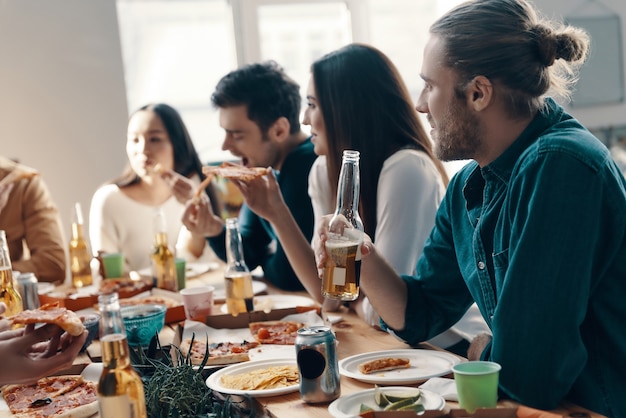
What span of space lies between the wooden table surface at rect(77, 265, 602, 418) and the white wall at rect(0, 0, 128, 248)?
2241 mm

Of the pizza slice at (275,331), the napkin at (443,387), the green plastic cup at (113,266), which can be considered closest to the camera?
the napkin at (443,387)

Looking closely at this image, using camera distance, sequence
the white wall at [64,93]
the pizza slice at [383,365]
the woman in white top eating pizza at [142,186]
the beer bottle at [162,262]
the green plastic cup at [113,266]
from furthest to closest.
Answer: the white wall at [64,93] < the woman in white top eating pizza at [142,186] < the green plastic cup at [113,266] < the beer bottle at [162,262] < the pizza slice at [383,365]

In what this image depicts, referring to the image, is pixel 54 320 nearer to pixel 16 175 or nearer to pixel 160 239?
pixel 160 239

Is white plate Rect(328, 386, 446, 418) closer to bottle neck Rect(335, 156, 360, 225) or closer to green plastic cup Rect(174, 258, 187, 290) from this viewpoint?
bottle neck Rect(335, 156, 360, 225)

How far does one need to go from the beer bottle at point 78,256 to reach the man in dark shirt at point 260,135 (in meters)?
0.40

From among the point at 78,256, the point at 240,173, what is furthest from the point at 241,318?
the point at 78,256

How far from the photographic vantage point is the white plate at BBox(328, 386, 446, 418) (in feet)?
4.12

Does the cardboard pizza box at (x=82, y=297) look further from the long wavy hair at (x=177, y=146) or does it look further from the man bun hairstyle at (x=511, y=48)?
the man bun hairstyle at (x=511, y=48)

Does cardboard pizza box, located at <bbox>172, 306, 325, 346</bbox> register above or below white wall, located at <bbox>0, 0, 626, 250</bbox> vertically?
below

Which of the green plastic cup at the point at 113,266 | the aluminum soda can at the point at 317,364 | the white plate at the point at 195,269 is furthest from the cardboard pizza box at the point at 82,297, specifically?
the aluminum soda can at the point at 317,364

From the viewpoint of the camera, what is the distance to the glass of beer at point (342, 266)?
1.55 m

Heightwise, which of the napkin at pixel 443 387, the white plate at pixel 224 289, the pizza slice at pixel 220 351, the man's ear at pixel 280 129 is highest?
the man's ear at pixel 280 129

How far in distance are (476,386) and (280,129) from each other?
6.16 ft

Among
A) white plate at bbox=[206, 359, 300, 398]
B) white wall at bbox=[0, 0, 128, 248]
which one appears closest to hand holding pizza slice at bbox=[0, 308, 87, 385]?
white plate at bbox=[206, 359, 300, 398]
